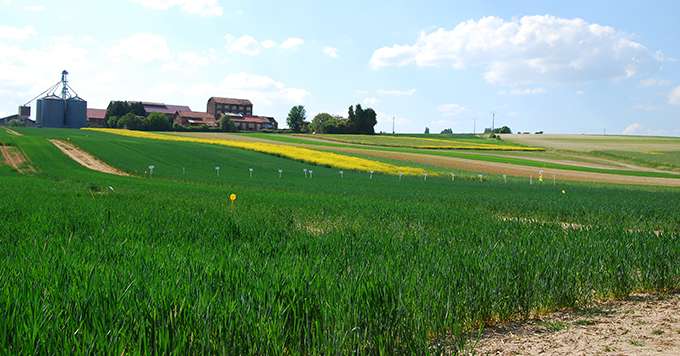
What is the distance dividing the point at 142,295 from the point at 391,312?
2477 millimetres

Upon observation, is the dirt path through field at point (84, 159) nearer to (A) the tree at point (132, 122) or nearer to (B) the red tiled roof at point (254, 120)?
(A) the tree at point (132, 122)

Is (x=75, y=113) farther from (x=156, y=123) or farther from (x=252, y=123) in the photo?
(x=252, y=123)

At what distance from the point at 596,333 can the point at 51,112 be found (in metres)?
151

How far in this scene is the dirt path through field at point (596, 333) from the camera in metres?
7.06

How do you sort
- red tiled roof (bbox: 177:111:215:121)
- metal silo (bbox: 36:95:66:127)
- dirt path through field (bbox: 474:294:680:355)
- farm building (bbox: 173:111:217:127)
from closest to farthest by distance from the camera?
dirt path through field (bbox: 474:294:680:355), metal silo (bbox: 36:95:66:127), farm building (bbox: 173:111:217:127), red tiled roof (bbox: 177:111:215:121)

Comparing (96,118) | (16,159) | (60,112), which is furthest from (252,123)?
(16,159)

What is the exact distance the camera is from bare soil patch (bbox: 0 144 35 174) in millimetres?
45938

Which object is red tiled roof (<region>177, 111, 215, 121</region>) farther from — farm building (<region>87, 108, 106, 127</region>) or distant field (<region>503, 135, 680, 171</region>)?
distant field (<region>503, 135, 680, 171</region>)

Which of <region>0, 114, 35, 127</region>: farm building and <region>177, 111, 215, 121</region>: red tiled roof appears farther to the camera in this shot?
<region>177, 111, 215, 121</region>: red tiled roof

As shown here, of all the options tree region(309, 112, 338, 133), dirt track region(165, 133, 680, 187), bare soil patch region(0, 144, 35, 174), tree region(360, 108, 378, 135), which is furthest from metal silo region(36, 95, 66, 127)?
dirt track region(165, 133, 680, 187)

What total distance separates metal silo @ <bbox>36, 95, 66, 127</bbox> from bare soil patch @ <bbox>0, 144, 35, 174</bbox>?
85.4 meters

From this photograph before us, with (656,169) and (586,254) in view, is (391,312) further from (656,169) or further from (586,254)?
(656,169)

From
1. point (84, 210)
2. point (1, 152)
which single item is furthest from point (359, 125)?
point (84, 210)

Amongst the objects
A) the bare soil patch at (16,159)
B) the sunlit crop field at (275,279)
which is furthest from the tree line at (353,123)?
the sunlit crop field at (275,279)
